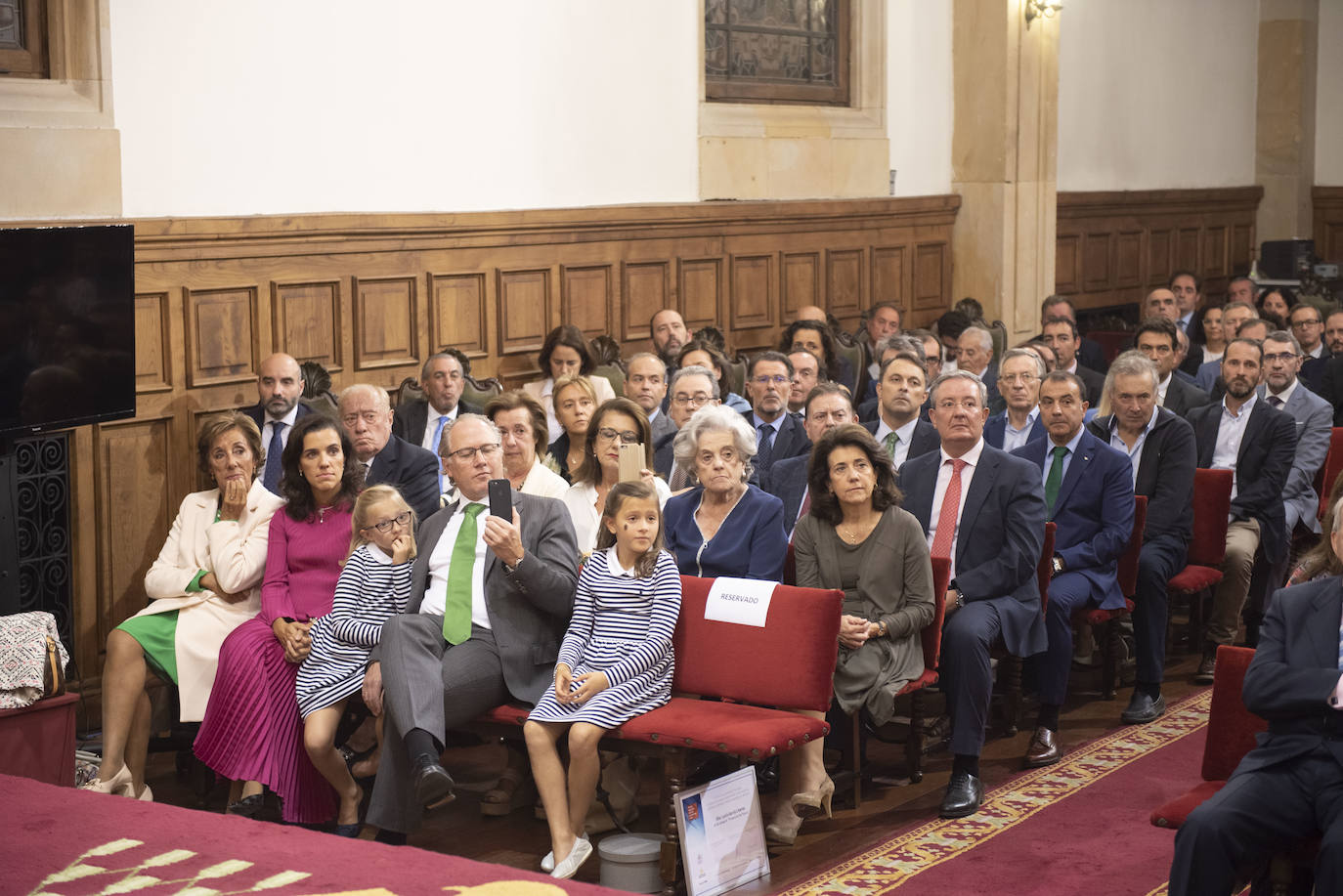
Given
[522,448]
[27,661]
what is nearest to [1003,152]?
[522,448]

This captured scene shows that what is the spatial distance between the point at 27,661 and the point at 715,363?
365 centimetres

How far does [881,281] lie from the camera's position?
1097 centimetres

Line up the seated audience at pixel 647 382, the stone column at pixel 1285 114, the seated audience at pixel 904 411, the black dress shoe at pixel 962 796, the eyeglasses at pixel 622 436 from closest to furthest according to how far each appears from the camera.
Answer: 1. the black dress shoe at pixel 962 796
2. the eyeglasses at pixel 622 436
3. the seated audience at pixel 904 411
4. the seated audience at pixel 647 382
5. the stone column at pixel 1285 114

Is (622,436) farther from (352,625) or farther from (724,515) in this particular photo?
(352,625)

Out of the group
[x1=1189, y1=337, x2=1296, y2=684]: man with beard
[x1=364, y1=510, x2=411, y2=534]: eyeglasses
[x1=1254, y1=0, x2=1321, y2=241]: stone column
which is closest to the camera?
[x1=364, y1=510, x2=411, y2=534]: eyeglasses

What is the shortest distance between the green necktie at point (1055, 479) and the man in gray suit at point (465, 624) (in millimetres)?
1980

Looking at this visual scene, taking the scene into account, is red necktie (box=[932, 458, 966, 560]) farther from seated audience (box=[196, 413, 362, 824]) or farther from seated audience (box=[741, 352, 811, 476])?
seated audience (box=[196, 413, 362, 824])

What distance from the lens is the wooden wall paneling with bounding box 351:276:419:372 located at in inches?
306

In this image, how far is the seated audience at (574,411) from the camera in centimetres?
655

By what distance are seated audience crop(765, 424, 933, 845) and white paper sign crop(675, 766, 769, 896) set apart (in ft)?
1.30

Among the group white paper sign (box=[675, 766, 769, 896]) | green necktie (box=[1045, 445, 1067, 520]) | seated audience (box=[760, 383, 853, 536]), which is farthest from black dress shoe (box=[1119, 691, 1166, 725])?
white paper sign (box=[675, 766, 769, 896])

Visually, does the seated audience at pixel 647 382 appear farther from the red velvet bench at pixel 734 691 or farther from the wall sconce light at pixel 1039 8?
the wall sconce light at pixel 1039 8

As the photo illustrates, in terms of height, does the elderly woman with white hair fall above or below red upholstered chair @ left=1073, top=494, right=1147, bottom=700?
above

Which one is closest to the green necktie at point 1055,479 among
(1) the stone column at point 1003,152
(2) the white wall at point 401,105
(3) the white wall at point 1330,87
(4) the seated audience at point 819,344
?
(4) the seated audience at point 819,344
